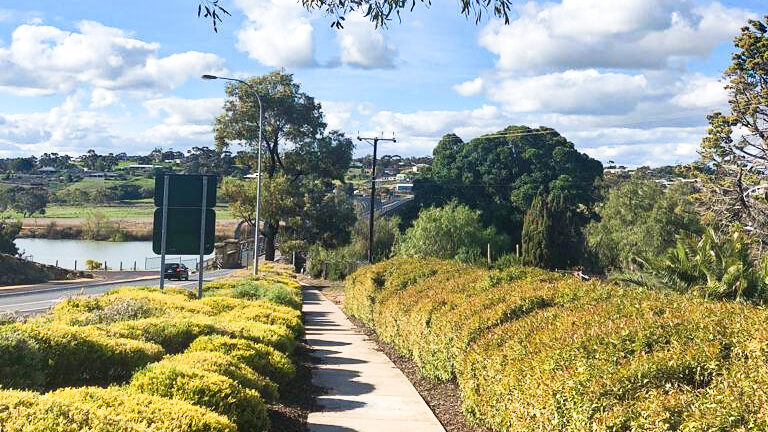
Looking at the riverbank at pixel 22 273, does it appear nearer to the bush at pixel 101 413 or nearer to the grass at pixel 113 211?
the bush at pixel 101 413

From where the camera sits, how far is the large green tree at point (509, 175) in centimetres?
6112

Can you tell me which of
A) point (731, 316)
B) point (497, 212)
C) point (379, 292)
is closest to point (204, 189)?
point (379, 292)

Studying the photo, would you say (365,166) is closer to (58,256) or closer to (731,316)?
(58,256)

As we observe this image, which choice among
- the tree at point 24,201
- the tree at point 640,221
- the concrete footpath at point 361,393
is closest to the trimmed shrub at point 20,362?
the concrete footpath at point 361,393

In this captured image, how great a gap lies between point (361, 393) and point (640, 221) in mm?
35885

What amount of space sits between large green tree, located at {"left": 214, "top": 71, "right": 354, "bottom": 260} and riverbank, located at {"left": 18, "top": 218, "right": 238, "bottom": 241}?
33106mm

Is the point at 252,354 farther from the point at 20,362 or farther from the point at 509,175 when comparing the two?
the point at 509,175

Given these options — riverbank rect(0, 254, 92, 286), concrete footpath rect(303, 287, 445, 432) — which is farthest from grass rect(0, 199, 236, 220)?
concrete footpath rect(303, 287, 445, 432)

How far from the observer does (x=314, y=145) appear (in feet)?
169

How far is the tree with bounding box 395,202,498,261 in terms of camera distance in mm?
40031

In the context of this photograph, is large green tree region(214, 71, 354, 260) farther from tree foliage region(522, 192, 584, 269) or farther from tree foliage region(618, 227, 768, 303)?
tree foliage region(618, 227, 768, 303)

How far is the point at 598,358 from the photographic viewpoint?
5.12m

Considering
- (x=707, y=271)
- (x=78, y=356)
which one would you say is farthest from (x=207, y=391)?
(x=707, y=271)

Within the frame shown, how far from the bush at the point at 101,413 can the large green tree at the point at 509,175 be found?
5540cm
